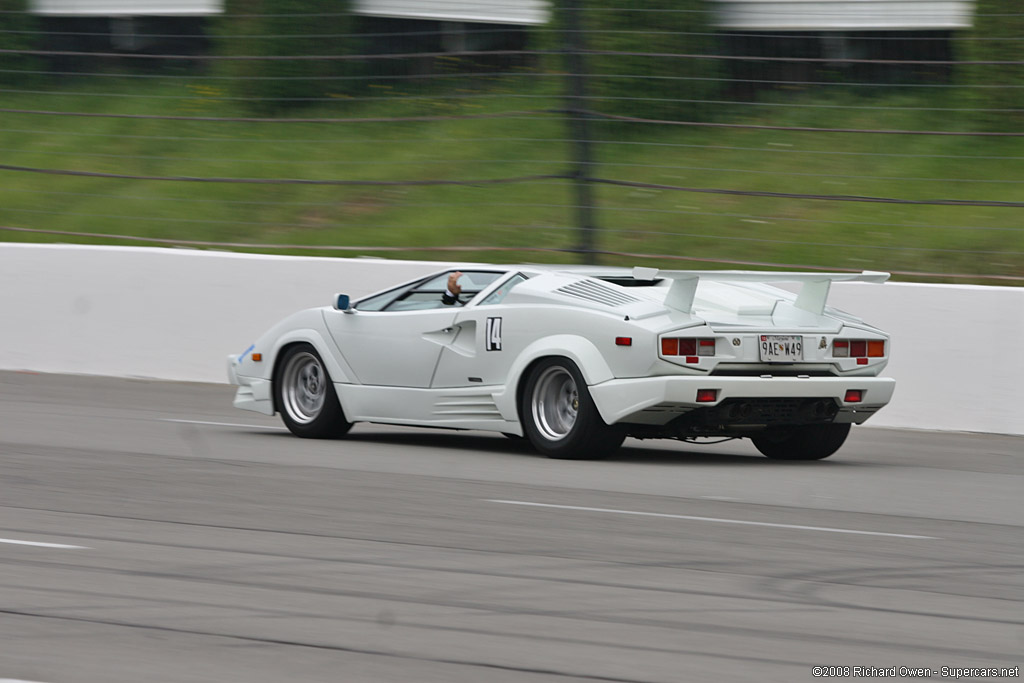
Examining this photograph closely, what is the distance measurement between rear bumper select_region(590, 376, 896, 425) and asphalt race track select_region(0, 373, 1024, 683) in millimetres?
361

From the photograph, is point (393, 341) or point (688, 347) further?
Result: point (393, 341)

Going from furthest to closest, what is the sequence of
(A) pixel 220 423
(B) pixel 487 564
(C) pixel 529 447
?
(A) pixel 220 423
(C) pixel 529 447
(B) pixel 487 564

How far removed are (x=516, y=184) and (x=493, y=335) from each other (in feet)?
19.5

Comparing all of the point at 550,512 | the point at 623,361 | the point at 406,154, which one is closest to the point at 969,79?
the point at 406,154

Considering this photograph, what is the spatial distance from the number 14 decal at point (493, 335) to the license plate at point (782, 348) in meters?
1.64

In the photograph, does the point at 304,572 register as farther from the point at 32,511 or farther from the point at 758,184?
the point at 758,184

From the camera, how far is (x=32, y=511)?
22.7 ft

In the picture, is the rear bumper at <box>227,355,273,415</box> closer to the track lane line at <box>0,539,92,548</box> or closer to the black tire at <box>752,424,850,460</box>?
the black tire at <box>752,424,850,460</box>

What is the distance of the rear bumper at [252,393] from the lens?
1046 cm

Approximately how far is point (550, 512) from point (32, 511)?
2.40 m

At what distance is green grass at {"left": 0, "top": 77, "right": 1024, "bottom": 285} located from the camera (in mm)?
13734

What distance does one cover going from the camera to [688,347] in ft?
27.6

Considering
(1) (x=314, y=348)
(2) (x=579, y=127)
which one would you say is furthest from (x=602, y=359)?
(2) (x=579, y=127)

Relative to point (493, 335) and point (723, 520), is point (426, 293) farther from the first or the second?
point (723, 520)
